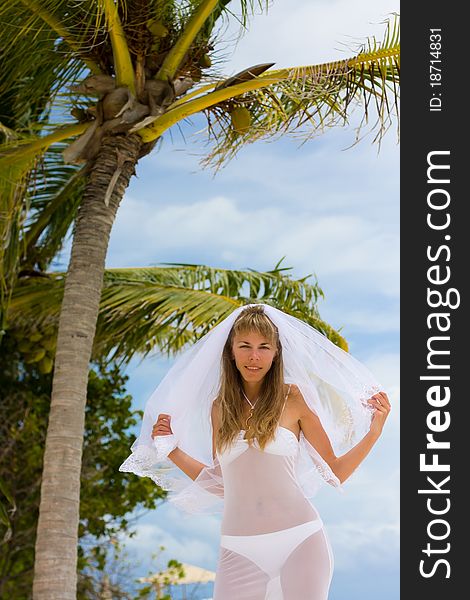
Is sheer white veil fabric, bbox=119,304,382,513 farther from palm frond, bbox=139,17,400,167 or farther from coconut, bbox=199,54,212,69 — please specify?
coconut, bbox=199,54,212,69

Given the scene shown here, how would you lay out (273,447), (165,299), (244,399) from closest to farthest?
1. (273,447)
2. (244,399)
3. (165,299)

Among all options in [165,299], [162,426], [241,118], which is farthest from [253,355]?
[165,299]

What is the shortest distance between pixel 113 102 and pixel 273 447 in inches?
188

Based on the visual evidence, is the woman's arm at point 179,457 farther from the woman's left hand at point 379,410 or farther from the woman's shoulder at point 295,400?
the woman's left hand at point 379,410

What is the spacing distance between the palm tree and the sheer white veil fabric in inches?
133

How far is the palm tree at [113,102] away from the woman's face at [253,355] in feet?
12.7

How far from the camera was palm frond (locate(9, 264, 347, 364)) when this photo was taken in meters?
9.51

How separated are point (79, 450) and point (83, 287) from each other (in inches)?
50.4

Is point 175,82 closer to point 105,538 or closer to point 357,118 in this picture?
point 357,118

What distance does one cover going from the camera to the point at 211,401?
3879 millimetres

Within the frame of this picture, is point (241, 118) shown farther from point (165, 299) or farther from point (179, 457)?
point (179, 457)

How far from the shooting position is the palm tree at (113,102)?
7.31 meters

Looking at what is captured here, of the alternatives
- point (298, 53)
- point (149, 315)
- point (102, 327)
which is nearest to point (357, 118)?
point (298, 53)

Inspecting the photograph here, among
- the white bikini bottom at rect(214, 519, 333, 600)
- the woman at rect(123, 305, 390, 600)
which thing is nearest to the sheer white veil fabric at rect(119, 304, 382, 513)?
the woman at rect(123, 305, 390, 600)
